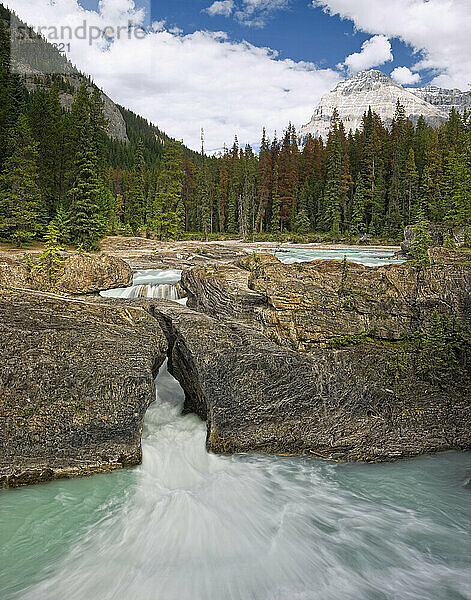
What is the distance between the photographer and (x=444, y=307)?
8.91 metres

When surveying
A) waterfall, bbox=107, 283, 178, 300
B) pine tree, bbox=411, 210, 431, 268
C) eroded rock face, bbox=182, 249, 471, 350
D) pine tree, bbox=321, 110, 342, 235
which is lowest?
waterfall, bbox=107, 283, 178, 300

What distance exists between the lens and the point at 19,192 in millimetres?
24234

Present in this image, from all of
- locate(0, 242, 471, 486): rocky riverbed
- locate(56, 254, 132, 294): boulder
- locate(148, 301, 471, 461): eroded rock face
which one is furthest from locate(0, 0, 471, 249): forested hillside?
locate(148, 301, 471, 461): eroded rock face

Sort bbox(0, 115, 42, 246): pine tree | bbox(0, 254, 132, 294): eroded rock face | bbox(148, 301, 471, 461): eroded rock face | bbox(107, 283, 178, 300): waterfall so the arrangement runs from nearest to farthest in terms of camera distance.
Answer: bbox(148, 301, 471, 461): eroded rock face → bbox(0, 254, 132, 294): eroded rock face → bbox(107, 283, 178, 300): waterfall → bbox(0, 115, 42, 246): pine tree

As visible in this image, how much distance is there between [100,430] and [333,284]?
608 centimetres

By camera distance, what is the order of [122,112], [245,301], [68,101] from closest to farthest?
[245,301]
[68,101]
[122,112]

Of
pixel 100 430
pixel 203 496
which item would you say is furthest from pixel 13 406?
Result: pixel 203 496

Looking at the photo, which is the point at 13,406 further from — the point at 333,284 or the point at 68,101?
the point at 68,101

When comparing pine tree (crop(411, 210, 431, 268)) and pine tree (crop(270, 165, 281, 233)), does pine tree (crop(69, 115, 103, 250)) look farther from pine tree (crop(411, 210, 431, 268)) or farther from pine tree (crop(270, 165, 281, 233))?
pine tree (crop(270, 165, 281, 233))

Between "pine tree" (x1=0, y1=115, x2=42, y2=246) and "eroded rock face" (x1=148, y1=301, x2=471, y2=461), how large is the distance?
2089cm

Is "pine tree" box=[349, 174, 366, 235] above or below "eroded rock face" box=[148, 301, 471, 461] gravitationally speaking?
above

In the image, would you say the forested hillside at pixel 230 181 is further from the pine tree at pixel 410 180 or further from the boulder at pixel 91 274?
the boulder at pixel 91 274

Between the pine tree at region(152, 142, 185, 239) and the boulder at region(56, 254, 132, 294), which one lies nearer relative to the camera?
the boulder at region(56, 254, 132, 294)

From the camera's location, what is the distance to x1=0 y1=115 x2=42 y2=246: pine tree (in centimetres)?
2392
